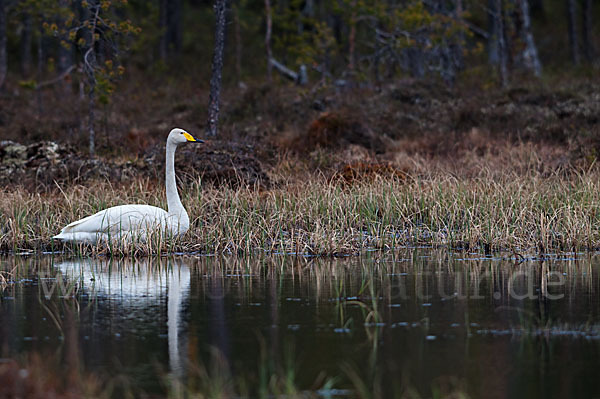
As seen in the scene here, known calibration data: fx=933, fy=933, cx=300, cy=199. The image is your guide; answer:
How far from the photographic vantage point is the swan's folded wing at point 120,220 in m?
11.8

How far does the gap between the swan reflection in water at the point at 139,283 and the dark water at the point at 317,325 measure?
22 millimetres

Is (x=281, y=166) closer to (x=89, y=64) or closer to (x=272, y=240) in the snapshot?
(x=89, y=64)

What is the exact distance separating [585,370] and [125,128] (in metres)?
18.9

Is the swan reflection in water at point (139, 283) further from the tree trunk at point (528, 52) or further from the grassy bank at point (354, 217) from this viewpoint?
the tree trunk at point (528, 52)

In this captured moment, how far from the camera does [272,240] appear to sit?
12258mm

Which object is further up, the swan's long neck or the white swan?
the swan's long neck

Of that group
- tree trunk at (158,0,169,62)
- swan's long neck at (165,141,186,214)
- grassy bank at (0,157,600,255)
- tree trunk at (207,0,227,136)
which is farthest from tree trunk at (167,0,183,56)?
swan's long neck at (165,141,186,214)

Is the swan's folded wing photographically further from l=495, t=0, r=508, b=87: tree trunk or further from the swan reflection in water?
l=495, t=0, r=508, b=87: tree trunk

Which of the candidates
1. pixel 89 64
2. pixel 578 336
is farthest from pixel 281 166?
pixel 578 336

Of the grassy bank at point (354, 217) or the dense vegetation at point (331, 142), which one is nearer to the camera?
the grassy bank at point (354, 217)

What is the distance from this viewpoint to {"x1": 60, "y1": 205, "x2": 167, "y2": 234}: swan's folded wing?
11773mm

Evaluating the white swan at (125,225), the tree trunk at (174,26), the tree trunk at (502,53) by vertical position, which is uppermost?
the tree trunk at (174,26)

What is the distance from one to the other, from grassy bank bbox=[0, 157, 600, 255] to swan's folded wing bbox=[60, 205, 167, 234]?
243 millimetres

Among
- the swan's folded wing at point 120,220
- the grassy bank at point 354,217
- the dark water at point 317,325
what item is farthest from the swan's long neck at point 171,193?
the dark water at point 317,325
